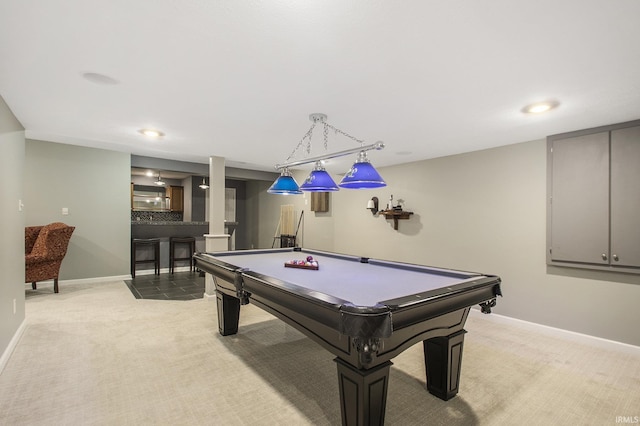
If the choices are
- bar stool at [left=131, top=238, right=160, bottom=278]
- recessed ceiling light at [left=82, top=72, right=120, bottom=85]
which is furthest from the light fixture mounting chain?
bar stool at [left=131, top=238, right=160, bottom=278]

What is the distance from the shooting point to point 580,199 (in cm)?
321

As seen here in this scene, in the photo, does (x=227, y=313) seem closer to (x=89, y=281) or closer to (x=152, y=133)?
(x=152, y=133)

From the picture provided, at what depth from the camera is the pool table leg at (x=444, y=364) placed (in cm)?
211

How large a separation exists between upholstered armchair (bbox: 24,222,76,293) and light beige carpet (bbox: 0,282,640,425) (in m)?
1.15

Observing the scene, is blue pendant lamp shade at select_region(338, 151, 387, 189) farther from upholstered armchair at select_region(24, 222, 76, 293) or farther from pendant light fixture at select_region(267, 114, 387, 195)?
upholstered armchair at select_region(24, 222, 76, 293)

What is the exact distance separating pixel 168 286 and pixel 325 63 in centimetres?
483

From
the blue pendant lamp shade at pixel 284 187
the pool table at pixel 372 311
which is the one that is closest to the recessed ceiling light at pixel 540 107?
the pool table at pixel 372 311

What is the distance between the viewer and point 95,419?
1.89 m

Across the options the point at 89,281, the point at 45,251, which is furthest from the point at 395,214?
the point at 89,281

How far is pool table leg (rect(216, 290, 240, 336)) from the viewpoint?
3193 mm

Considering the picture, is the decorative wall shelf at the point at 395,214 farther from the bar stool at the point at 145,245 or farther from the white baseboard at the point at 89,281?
the white baseboard at the point at 89,281

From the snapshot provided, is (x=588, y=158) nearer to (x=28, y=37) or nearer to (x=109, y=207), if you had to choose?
(x=28, y=37)

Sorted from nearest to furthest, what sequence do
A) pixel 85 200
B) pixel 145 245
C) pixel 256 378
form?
pixel 256 378, pixel 85 200, pixel 145 245

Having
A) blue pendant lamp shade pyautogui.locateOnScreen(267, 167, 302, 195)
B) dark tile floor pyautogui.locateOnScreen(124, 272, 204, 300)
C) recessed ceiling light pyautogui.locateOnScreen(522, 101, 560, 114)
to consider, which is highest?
recessed ceiling light pyautogui.locateOnScreen(522, 101, 560, 114)
